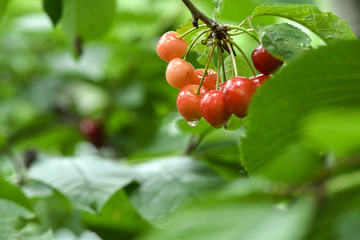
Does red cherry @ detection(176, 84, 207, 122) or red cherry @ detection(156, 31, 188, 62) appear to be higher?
red cherry @ detection(156, 31, 188, 62)

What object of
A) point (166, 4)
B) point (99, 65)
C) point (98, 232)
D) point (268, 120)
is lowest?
point (98, 232)

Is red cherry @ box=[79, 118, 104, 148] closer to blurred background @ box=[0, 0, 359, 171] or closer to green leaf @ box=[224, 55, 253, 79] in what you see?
blurred background @ box=[0, 0, 359, 171]

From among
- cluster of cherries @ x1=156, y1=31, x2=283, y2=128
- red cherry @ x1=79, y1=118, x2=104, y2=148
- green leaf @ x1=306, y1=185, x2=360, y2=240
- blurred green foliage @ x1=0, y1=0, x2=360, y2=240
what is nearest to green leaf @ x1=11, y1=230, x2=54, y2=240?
blurred green foliage @ x1=0, y1=0, x2=360, y2=240

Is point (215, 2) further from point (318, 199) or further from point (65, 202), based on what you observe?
point (65, 202)

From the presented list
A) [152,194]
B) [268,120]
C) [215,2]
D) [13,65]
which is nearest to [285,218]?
[268,120]

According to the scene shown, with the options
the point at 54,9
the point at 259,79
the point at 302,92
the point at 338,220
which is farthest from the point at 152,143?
the point at 338,220

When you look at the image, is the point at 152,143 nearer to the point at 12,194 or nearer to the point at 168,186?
the point at 168,186
